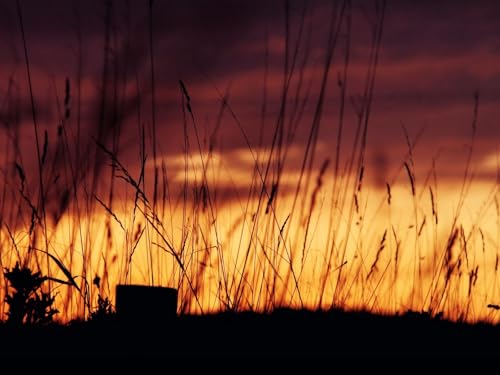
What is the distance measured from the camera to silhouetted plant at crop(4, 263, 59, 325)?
2734 millimetres

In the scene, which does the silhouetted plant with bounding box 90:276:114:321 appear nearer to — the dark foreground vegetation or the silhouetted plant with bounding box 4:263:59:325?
the dark foreground vegetation

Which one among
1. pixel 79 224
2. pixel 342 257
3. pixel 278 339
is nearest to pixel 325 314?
pixel 342 257

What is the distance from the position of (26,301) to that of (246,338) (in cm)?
77

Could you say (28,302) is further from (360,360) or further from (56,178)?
(360,360)

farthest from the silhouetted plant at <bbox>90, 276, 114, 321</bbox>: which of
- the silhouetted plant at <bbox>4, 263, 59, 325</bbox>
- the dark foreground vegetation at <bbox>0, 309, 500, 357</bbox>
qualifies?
the silhouetted plant at <bbox>4, 263, 59, 325</bbox>

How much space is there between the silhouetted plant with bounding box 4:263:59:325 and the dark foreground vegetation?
0.05m

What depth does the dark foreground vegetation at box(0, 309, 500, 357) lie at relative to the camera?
2.41 meters

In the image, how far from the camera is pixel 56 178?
309 cm

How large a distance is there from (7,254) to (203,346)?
93 cm

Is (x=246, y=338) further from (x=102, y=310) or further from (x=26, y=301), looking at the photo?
(x=26, y=301)

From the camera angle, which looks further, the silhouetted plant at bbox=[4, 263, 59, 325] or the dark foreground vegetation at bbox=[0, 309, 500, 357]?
the silhouetted plant at bbox=[4, 263, 59, 325]

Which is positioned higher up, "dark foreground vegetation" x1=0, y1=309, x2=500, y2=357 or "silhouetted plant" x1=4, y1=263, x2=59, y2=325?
"silhouetted plant" x1=4, y1=263, x2=59, y2=325

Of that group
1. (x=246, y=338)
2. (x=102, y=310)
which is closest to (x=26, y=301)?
(x=102, y=310)

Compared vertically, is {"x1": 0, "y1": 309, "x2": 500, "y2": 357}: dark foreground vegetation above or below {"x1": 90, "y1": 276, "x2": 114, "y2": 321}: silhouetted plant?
below
